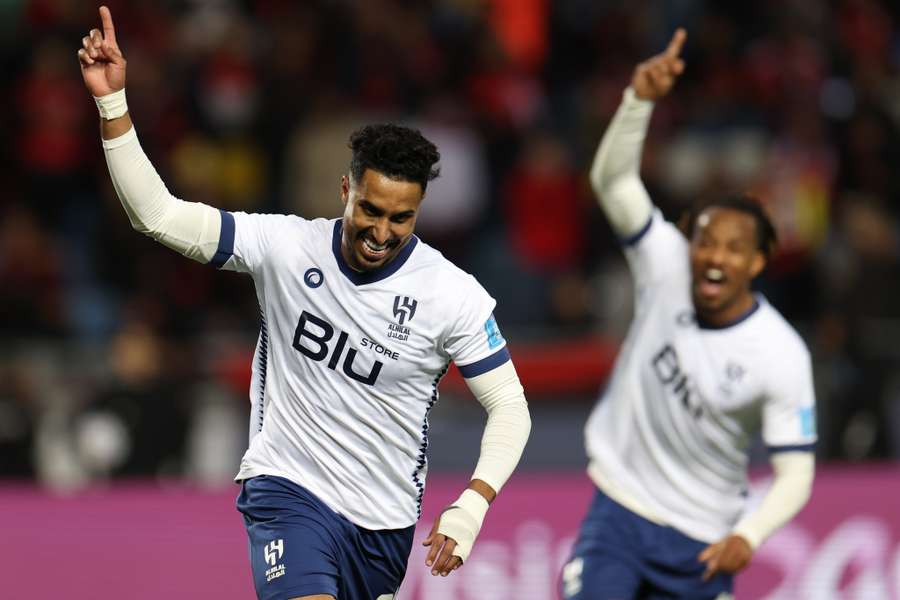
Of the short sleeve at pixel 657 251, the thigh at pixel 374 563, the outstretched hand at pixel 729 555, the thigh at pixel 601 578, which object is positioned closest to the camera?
the thigh at pixel 374 563

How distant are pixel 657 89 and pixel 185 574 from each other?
353 cm

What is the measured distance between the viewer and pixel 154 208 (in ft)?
17.3

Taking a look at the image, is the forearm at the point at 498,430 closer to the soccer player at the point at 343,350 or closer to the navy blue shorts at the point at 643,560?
the soccer player at the point at 343,350

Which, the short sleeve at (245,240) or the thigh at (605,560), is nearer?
the short sleeve at (245,240)

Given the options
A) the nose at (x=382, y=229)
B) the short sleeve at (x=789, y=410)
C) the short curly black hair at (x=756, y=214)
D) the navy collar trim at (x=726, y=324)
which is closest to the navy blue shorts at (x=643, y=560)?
the short sleeve at (x=789, y=410)

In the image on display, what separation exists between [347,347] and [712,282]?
183 centimetres

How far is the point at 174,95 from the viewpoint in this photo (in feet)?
40.3

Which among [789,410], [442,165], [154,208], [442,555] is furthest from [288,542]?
[442,165]

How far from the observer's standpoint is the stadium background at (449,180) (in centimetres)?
1047

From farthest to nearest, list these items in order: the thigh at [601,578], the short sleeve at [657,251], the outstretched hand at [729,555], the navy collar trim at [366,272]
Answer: the short sleeve at [657,251], the thigh at [601,578], the outstretched hand at [729,555], the navy collar trim at [366,272]

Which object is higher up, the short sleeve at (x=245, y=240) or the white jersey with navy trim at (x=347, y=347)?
the short sleeve at (x=245, y=240)

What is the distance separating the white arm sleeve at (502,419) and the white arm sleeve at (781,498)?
4.32ft

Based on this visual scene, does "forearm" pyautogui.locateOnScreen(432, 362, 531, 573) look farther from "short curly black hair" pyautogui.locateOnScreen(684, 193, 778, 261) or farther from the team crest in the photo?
"short curly black hair" pyautogui.locateOnScreen(684, 193, 778, 261)

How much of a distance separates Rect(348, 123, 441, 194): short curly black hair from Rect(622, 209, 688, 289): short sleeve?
1.74 m
